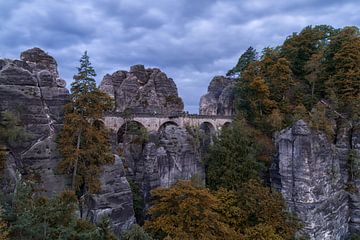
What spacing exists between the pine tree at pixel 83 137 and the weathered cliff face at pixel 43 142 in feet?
2.22

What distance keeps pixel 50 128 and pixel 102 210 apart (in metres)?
5.83

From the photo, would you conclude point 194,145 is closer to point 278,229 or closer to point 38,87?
point 278,229

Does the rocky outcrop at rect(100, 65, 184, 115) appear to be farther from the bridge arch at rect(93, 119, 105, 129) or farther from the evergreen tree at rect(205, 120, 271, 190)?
the bridge arch at rect(93, 119, 105, 129)

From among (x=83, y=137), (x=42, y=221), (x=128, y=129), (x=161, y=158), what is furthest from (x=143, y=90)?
(x=42, y=221)

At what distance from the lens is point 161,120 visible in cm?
3075

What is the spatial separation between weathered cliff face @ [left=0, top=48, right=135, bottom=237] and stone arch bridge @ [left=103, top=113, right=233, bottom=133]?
7.48 m

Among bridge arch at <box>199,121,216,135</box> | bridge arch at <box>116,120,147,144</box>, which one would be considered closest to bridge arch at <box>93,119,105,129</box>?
bridge arch at <box>116,120,147,144</box>

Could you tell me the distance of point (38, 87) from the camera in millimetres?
18766

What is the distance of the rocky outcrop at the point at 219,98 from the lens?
3872cm

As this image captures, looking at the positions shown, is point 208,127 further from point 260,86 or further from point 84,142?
point 84,142

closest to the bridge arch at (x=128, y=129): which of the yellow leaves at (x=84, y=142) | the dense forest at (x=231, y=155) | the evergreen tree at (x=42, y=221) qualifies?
the dense forest at (x=231, y=155)

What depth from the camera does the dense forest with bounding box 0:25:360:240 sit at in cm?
1404

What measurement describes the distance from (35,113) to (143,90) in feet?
56.4

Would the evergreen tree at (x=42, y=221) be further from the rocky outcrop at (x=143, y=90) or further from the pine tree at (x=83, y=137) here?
the rocky outcrop at (x=143, y=90)
